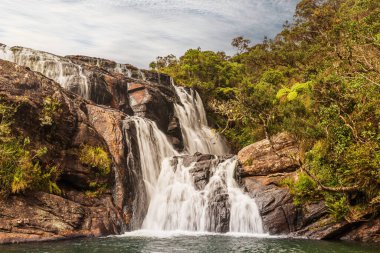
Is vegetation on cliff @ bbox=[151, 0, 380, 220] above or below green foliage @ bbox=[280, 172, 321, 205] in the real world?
above

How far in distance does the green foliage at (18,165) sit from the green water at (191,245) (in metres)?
2.82

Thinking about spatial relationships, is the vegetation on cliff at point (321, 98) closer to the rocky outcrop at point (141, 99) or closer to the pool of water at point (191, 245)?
the pool of water at point (191, 245)

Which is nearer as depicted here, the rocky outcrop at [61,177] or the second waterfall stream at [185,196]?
the rocky outcrop at [61,177]

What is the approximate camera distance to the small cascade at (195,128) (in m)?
32.0

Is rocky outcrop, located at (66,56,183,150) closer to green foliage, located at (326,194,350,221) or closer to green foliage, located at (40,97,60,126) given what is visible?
green foliage, located at (40,97,60,126)

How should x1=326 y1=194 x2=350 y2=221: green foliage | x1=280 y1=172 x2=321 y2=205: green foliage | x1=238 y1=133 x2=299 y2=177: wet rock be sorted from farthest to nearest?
x1=238 y1=133 x2=299 y2=177: wet rock < x1=280 y1=172 x2=321 y2=205: green foliage < x1=326 y1=194 x2=350 y2=221: green foliage

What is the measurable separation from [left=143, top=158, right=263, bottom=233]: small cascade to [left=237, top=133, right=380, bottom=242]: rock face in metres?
0.66

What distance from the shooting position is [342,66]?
20891mm

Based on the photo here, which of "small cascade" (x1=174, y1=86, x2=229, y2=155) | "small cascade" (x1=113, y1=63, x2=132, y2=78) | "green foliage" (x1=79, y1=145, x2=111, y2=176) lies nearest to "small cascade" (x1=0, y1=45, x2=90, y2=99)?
"small cascade" (x1=113, y1=63, x2=132, y2=78)

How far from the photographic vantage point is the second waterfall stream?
1922 centimetres

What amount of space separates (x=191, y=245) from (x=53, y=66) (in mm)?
19926

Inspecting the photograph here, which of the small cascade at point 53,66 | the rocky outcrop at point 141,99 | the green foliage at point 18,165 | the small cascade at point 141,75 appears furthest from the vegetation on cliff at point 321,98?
the small cascade at point 53,66

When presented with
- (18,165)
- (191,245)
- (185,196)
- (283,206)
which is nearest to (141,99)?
(185,196)

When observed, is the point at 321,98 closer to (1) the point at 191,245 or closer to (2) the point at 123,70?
(1) the point at 191,245
